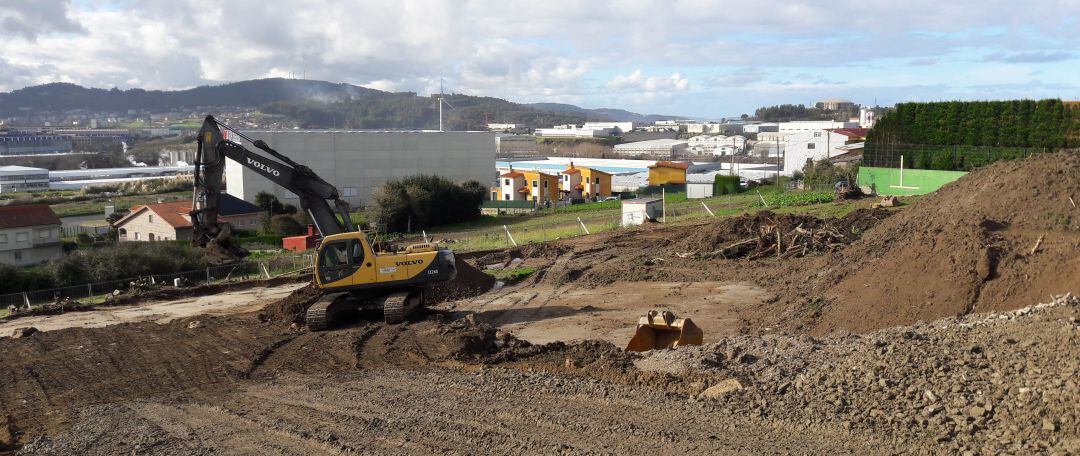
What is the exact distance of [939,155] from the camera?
143 ft

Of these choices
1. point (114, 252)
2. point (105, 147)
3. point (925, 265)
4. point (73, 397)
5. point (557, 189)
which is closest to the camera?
point (73, 397)

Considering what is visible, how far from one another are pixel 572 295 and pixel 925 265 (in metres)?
9.33

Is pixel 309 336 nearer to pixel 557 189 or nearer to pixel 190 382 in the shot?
pixel 190 382

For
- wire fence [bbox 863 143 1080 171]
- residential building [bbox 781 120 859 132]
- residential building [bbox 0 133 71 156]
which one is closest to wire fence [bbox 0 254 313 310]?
wire fence [bbox 863 143 1080 171]

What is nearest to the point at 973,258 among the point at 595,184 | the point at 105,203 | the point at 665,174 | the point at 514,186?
the point at 514,186

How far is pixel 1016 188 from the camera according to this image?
17969 millimetres

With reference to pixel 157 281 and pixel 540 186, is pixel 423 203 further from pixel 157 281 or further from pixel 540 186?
pixel 157 281

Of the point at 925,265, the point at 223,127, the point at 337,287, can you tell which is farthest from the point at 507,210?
the point at 925,265

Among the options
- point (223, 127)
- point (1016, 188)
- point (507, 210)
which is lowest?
point (507, 210)

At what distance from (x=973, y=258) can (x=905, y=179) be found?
94.8ft

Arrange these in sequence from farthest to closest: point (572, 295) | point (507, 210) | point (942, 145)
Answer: point (507, 210) → point (942, 145) → point (572, 295)

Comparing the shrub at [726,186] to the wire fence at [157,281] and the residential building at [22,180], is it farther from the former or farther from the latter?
the residential building at [22,180]

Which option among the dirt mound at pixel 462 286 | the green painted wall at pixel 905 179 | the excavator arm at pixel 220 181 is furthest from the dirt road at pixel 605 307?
the green painted wall at pixel 905 179

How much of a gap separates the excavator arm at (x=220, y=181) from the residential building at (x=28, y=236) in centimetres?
2387
